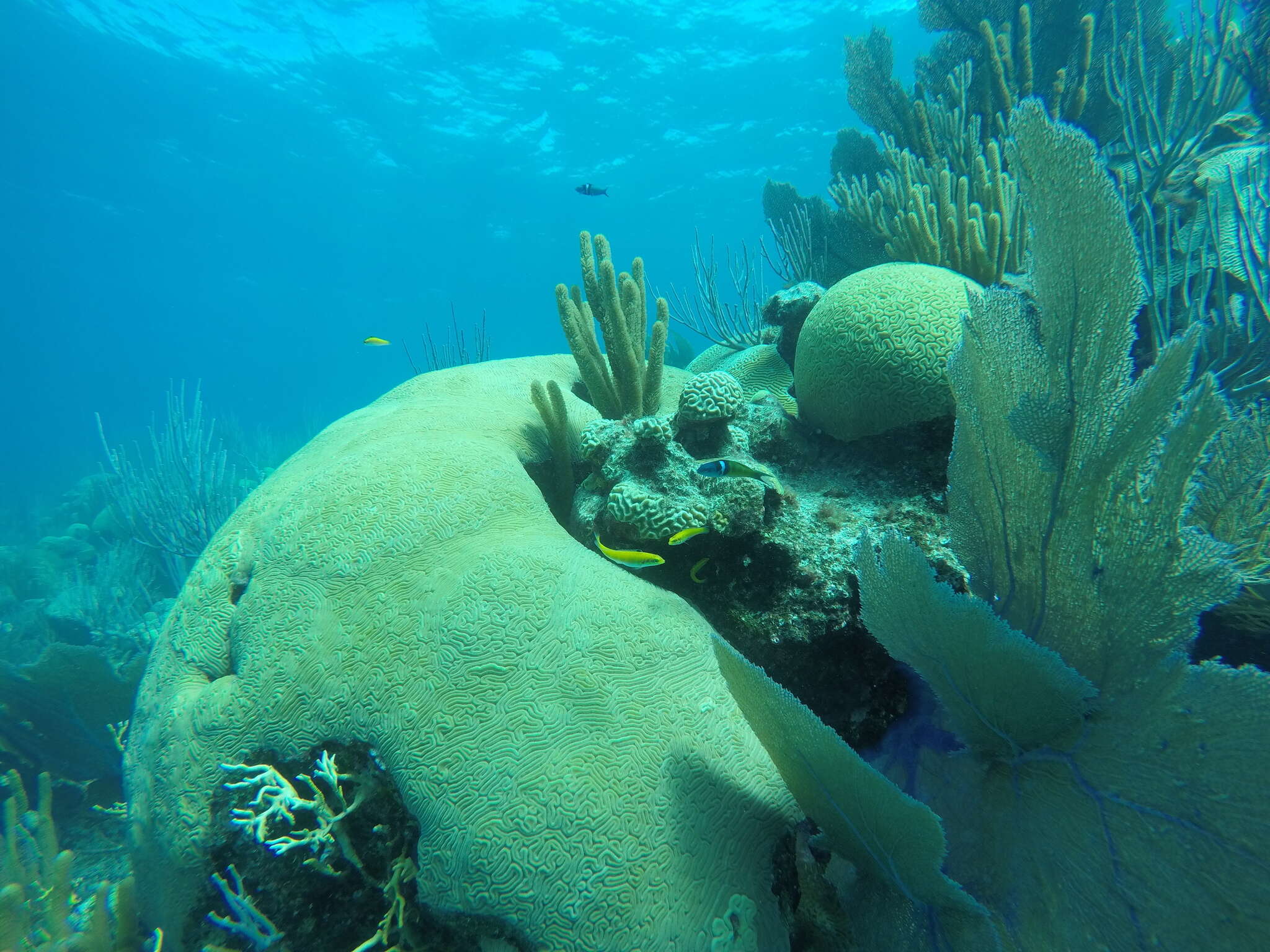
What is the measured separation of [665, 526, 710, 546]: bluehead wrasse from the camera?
2574mm

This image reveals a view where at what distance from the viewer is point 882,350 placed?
122 inches

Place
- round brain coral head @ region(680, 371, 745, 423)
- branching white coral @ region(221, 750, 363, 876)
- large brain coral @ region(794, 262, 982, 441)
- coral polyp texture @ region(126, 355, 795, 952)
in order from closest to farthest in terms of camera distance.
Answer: coral polyp texture @ region(126, 355, 795, 952) < branching white coral @ region(221, 750, 363, 876) < large brain coral @ region(794, 262, 982, 441) < round brain coral head @ region(680, 371, 745, 423)

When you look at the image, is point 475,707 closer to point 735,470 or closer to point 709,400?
point 735,470

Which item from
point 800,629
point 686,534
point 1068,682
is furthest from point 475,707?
point 1068,682

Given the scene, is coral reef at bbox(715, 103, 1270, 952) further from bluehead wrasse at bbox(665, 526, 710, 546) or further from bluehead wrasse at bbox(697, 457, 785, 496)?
bluehead wrasse at bbox(697, 457, 785, 496)

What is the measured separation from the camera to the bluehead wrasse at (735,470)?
2770mm

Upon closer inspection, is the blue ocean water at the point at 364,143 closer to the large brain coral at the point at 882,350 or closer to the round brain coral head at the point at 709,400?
the round brain coral head at the point at 709,400

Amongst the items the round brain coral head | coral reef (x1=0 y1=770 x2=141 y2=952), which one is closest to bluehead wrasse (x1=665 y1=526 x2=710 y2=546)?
the round brain coral head

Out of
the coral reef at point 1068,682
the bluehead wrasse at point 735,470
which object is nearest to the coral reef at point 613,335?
the bluehead wrasse at point 735,470

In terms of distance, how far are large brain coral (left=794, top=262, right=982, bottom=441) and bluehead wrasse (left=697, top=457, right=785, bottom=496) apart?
81 cm

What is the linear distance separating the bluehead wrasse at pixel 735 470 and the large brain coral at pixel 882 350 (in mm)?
805

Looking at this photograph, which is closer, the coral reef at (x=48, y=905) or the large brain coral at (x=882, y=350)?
the coral reef at (x=48, y=905)

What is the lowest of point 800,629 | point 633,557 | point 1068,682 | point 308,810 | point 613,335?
point 308,810

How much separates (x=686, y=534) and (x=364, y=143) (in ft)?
146
